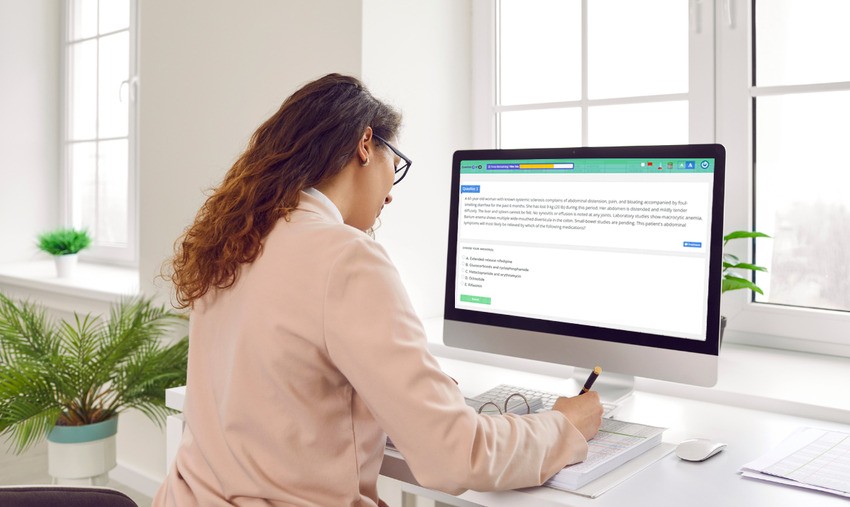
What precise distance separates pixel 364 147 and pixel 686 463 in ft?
2.10

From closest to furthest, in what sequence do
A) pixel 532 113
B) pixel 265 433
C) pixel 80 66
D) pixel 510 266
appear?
pixel 265 433 < pixel 510 266 < pixel 532 113 < pixel 80 66

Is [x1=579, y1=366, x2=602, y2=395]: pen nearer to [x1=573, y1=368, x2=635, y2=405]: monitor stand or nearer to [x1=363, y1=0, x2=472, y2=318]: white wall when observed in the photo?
[x1=573, y1=368, x2=635, y2=405]: monitor stand

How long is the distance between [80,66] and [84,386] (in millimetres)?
2054

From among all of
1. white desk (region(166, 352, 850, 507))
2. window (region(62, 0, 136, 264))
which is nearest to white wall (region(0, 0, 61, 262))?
window (region(62, 0, 136, 264))

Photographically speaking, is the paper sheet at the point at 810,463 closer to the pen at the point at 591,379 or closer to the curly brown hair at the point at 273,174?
the pen at the point at 591,379

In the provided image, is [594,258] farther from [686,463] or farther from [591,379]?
[686,463]

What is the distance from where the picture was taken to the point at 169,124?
2.62 metres

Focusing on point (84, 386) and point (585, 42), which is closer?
point (585, 42)

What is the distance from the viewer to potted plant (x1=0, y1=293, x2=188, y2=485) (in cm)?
222

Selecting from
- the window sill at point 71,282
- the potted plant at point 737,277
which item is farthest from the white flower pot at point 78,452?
the potted plant at point 737,277

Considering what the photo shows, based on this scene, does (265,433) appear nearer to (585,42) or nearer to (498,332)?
(498,332)

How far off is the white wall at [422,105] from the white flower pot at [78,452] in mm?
984

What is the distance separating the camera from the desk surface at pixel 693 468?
40.3 inches

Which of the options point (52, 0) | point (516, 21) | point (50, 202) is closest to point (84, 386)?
point (516, 21)
